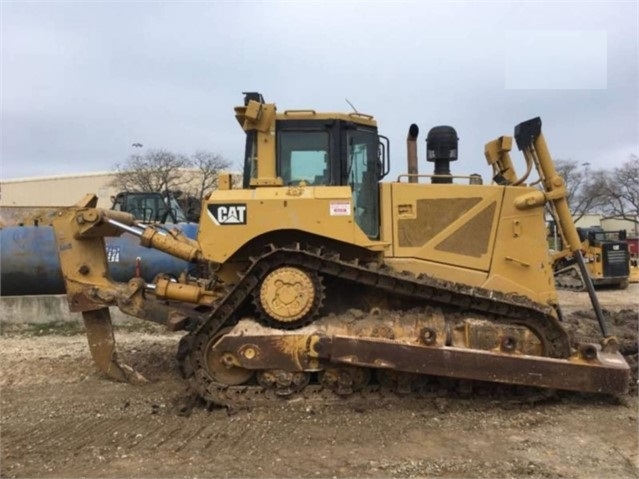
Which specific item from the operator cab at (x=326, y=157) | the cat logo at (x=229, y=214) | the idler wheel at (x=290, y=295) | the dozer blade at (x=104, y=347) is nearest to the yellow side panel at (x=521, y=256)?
the operator cab at (x=326, y=157)

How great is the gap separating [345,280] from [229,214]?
1.37 m

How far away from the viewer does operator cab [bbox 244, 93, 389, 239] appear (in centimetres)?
641

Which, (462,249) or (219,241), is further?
(462,249)

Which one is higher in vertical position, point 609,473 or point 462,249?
point 462,249

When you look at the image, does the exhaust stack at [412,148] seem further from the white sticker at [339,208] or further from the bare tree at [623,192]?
the bare tree at [623,192]

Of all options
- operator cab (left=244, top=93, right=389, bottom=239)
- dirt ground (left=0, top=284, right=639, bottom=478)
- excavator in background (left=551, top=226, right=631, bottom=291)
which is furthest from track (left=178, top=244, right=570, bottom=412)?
excavator in background (left=551, top=226, right=631, bottom=291)

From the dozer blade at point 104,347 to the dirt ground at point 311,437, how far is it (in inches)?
5.5

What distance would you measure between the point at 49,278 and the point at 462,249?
8248mm

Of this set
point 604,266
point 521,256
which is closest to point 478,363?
point 521,256

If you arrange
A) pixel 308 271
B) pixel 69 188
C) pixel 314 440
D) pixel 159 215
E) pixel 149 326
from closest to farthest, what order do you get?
1. pixel 314 440
2. pixel 308 271
3. pixel 149 326
4. pixel 159 215
5. pixel 69 188

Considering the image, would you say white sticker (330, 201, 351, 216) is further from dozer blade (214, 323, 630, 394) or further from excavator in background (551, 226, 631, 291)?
excavator in background (551, 226, 631, 291)

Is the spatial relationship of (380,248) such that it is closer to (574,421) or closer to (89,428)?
(574,421)

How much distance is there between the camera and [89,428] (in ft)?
18.0

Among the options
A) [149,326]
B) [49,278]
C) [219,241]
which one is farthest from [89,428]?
[49,278]
